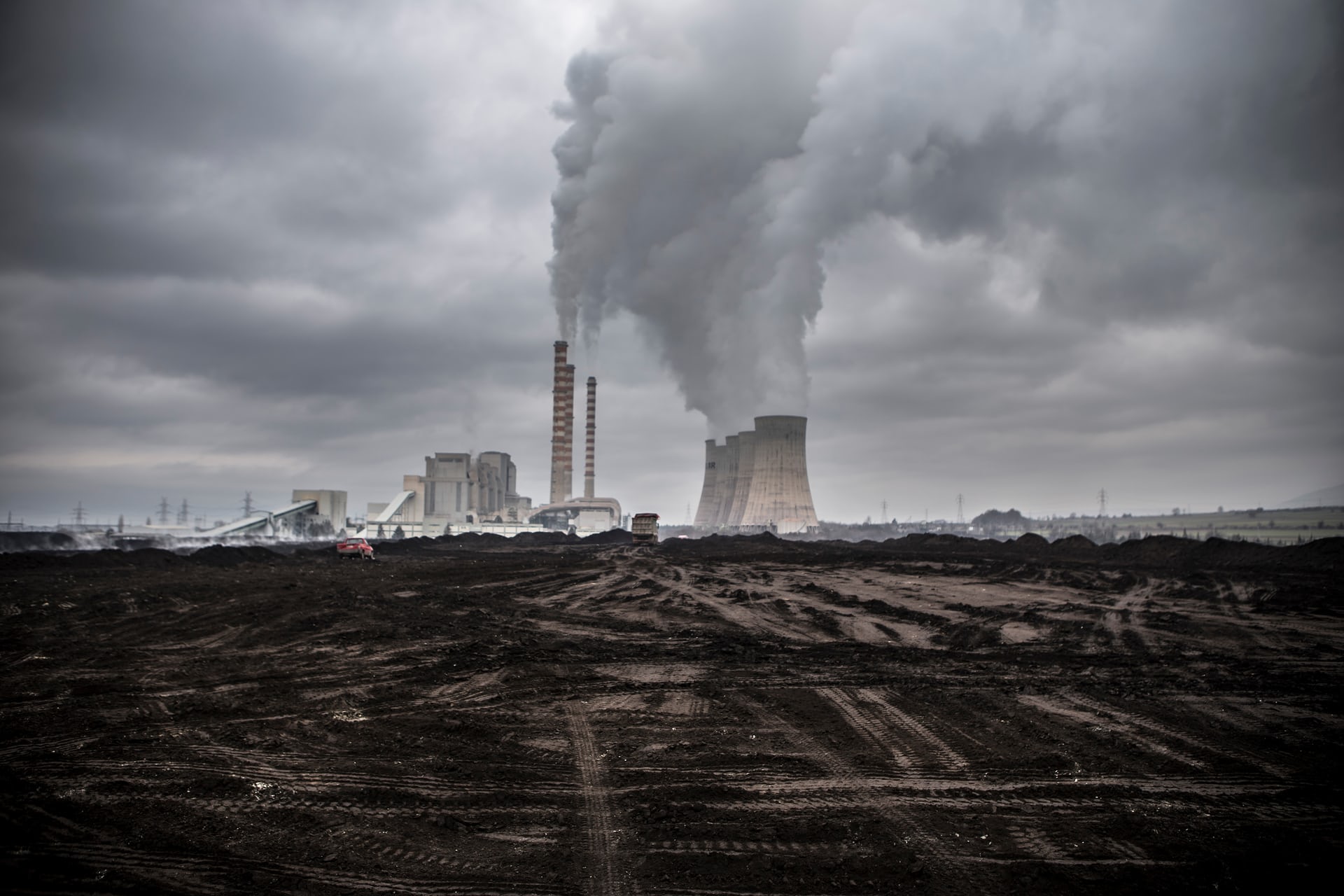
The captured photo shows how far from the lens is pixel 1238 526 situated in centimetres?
9694

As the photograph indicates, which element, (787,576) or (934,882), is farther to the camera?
(787,576)

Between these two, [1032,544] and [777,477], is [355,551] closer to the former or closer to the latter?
[777,477]

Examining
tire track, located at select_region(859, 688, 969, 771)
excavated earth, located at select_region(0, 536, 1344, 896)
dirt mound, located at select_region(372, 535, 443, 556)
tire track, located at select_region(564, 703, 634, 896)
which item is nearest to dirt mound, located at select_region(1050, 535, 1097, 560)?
excavated earth, located at select_region(0, 536, 1344, 896)

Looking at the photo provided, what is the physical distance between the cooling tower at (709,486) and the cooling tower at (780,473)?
16.0m

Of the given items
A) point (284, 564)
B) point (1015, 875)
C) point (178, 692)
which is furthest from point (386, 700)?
point (284, 564)

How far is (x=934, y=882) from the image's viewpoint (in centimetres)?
493

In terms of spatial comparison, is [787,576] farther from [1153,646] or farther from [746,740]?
[746,740]

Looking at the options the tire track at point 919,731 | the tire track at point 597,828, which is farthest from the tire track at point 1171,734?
the tire track at point 597,828

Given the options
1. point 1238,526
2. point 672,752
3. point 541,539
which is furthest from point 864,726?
point 1238,526

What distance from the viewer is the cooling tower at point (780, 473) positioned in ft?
197

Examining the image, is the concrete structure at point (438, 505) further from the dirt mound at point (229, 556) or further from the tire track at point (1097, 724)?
the tire track at point (1097, 724)

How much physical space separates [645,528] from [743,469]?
15.2m

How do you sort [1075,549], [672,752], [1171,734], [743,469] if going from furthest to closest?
[743,469]
[1075,549]
[1171,734]
[672,752]

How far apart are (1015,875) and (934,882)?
1.78 ft
